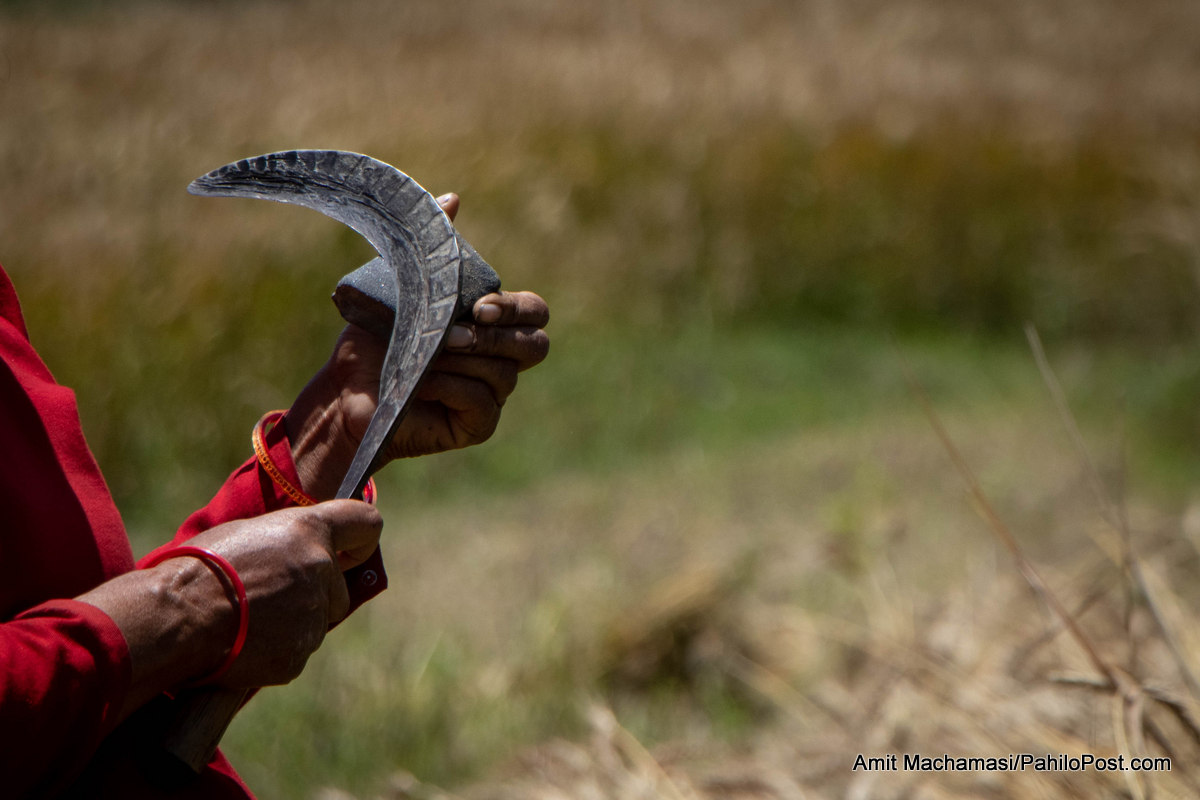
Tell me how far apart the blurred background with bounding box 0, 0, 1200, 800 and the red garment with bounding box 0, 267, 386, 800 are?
1135mm

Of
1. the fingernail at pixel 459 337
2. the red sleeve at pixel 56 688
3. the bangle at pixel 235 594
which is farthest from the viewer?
the fingernail at pixel 459 337

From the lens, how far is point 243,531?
99 cm

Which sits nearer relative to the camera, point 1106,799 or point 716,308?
point 1106,799

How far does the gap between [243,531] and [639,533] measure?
10.1 ft

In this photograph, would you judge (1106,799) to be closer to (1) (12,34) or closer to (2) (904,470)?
(2) (904,470)

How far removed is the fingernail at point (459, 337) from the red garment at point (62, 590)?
271mm

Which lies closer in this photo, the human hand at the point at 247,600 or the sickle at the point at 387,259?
the human hand at the point at 247,600

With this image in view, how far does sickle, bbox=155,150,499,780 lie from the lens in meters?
1.06

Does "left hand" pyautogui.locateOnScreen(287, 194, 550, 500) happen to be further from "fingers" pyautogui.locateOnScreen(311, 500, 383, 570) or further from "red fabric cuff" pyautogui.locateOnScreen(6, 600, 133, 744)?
"red fabric cuff" pyautogui.locateOnScreen(6, 600, 133, 744)

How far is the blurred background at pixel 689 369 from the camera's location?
2465 millimetres

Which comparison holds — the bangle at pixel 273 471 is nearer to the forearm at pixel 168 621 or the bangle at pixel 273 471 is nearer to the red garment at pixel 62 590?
the red garment at pixel 62 590

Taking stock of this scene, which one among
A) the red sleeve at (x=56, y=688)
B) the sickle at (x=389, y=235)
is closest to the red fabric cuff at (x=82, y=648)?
the red sleeve at (x=56, y=688)

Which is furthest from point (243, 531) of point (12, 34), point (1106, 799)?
point (12, 34)

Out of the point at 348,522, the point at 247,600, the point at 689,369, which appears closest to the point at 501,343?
the point at 348,522
